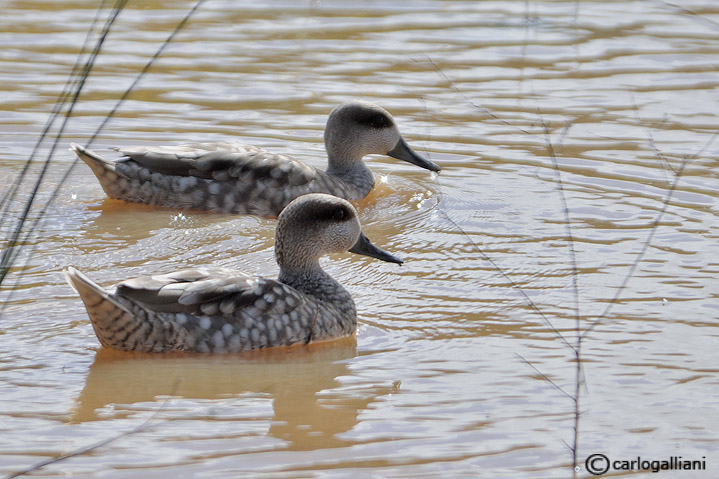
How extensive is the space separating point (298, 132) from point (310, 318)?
4.19 m

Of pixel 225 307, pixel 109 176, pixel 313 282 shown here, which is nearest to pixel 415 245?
pixel 313 282

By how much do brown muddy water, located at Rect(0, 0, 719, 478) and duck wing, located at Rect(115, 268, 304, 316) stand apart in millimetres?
280

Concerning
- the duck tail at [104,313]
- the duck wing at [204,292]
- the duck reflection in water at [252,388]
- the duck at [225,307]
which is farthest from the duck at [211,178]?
the duck tail at [104,313]

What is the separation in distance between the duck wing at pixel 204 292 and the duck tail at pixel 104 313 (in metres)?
0.11

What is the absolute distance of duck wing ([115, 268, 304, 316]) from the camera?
21.2 ft

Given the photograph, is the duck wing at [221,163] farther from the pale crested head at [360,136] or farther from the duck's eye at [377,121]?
the duck's eye at [377,121]

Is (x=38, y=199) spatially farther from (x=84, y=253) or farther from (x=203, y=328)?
(x=203, y=328)

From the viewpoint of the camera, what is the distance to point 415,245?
8383 mm

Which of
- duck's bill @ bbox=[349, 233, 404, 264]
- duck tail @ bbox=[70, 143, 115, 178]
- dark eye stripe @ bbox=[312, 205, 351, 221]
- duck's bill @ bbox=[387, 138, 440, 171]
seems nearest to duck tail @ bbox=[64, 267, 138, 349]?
dark eye stripe @ bbox=[312, 205, 351, 221]

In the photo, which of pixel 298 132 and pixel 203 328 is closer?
pixel 203 328

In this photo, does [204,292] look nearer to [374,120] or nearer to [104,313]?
[104,313]

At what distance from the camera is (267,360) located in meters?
6.56

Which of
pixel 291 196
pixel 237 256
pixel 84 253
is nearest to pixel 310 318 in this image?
pixel 237 256

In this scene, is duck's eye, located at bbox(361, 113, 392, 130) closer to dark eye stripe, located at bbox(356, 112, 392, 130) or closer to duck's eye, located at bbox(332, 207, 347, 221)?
dark eye stripe, located at bbox(356, 112, 392, 130)
